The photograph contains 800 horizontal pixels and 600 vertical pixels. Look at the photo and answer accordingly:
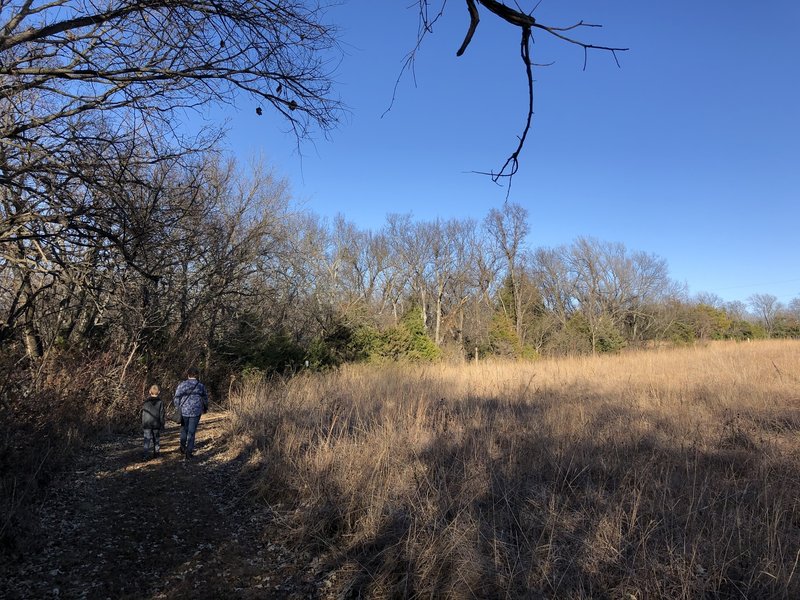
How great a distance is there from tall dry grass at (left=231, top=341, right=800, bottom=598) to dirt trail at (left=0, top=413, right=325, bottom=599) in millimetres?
404

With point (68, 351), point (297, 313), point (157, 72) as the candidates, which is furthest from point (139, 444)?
point (297, 313)

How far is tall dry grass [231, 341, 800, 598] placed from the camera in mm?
3197

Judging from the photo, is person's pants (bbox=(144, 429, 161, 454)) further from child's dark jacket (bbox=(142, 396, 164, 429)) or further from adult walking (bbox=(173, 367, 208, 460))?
adult walking (bbox=(173, 367, 208, 460))

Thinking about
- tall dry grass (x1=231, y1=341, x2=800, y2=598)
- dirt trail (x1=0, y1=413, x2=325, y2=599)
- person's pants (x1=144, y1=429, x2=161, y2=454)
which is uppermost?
tall dry grass (x1=231, y1=341, x2=800, y2=598)

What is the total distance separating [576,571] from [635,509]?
33.7 inches

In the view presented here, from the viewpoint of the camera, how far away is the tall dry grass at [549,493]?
10.5 feet

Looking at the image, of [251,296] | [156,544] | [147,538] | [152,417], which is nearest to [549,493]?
[156,544]

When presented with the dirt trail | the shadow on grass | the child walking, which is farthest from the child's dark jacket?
the shadow on grass

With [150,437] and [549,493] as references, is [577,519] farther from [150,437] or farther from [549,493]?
[150,437]

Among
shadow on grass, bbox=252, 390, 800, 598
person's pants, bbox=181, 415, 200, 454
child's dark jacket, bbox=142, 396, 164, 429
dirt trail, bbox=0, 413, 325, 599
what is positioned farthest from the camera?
person's pants, bbox=181, 415, 200, 454

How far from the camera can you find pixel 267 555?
174 inches

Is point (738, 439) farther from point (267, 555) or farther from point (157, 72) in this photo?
point (157, 72)

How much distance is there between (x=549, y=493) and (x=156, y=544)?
3.94m

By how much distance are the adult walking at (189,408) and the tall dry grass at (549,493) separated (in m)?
0.91
